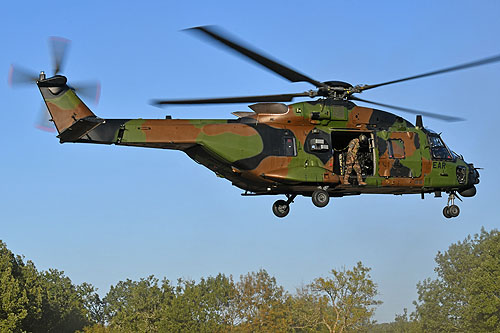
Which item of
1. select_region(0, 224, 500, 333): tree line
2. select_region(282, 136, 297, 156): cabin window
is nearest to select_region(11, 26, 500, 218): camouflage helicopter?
select_region(282, 136, 297, 156): cabin window

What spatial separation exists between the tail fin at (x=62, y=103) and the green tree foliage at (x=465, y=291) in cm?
6725

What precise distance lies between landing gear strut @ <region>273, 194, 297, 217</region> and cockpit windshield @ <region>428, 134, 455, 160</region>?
512cm

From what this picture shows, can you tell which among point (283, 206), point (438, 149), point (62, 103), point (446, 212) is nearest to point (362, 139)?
point (438, 149)

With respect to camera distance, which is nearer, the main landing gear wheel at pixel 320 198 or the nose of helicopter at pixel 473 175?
the main landing gear wheel at pixel 320 198

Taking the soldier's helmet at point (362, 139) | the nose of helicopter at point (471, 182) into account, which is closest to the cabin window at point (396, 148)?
the soldier's helmet at point (362, 139)

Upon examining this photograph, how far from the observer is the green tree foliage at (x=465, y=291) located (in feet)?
267

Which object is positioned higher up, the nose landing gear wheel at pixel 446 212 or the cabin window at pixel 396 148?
the cabin window at pixel 396 148

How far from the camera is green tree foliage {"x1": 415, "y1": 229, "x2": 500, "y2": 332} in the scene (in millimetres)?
81500

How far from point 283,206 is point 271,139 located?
3096 mm

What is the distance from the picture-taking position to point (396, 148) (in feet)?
79.8

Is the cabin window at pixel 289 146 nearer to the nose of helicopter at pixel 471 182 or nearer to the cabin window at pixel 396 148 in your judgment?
the cabin window at pixel 396 148

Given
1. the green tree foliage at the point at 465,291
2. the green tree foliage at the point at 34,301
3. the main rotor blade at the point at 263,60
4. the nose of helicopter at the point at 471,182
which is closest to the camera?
the main rotor blade at the point at 263,60

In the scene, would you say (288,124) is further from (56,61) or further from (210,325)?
(210,325)

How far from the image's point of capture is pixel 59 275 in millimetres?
110062
